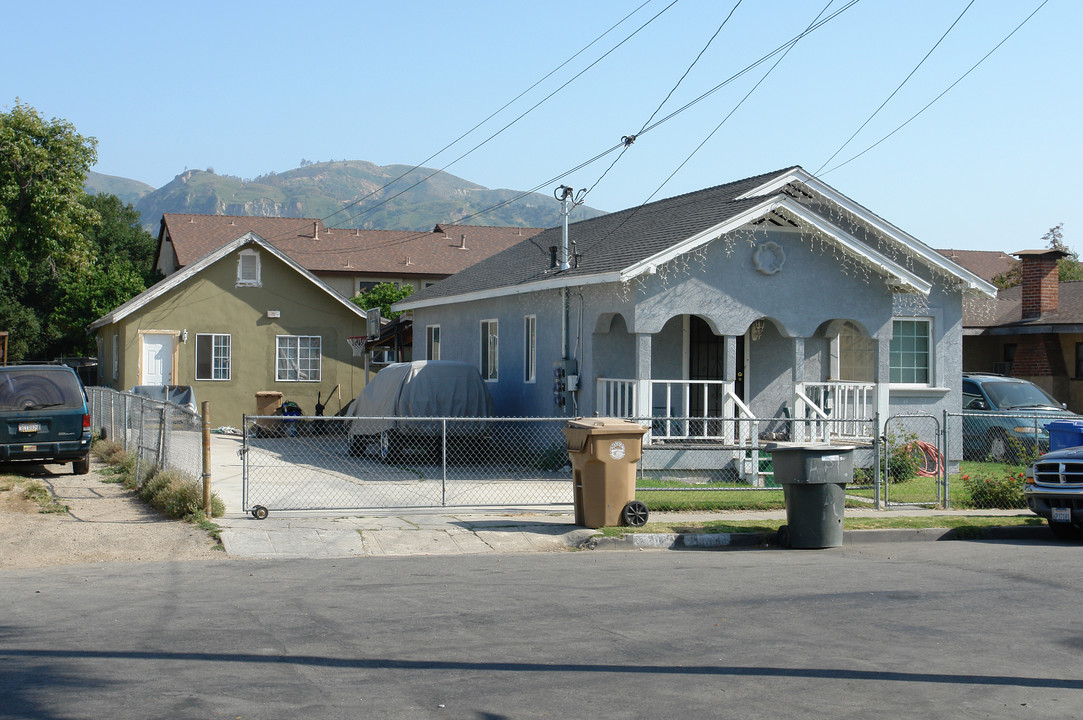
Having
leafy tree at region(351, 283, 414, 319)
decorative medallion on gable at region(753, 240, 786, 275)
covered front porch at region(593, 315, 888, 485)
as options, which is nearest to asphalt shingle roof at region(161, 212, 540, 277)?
leafy tree at region(351, 283, 414, 319)

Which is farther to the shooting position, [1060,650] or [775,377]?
[775,377]

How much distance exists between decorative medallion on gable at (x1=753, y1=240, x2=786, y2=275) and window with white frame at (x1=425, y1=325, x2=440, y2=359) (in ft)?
35.3

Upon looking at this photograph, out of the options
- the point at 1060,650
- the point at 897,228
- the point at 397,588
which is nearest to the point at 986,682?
the point at 1060,650

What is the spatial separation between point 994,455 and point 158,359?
2187 cm

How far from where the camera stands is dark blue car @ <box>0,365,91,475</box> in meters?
16.2

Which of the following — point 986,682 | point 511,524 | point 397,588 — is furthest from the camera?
point 511,524

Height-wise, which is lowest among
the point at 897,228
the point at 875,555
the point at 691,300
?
the point at 875,555

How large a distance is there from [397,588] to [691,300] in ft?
31.1

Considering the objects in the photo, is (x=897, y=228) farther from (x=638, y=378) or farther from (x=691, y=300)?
(x=638, y=378)

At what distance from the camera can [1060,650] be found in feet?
23.5

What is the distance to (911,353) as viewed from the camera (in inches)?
805

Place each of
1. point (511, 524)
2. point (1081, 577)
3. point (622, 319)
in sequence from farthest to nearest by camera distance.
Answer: point (622, 319), point (511, 524), point (1081, 577)

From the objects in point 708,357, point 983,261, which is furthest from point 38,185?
point 983,261

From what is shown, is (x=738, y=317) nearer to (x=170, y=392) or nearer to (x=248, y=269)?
(x=170, y=392)
